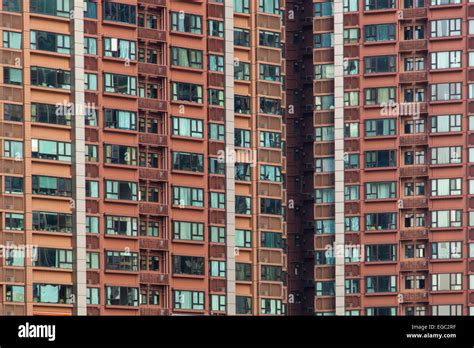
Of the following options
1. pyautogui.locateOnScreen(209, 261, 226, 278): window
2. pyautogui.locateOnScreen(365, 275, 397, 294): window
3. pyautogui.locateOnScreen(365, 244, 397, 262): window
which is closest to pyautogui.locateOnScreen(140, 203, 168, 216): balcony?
pyautogui.locateOnScreen(209, 261, 226, 278): window

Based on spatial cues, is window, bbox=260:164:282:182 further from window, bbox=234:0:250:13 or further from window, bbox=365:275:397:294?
window, bbox=365:275:397:294

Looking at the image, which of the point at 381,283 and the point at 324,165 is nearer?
the point at 381,283

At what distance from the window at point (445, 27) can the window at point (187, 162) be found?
30.0 metres

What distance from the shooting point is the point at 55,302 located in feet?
514

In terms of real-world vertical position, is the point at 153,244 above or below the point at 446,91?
below

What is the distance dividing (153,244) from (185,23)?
20296 mm

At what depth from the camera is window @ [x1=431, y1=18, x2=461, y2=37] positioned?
602 feet

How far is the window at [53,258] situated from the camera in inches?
6152

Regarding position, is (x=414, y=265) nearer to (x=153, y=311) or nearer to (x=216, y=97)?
(x=216, y=97)

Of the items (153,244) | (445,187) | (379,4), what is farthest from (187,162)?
(379,4)

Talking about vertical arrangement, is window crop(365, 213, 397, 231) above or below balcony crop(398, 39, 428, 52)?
below

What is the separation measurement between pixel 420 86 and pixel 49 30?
42521mm

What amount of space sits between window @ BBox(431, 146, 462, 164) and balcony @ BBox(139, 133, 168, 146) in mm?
30015

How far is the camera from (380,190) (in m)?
184
